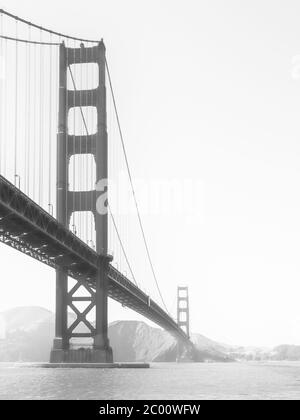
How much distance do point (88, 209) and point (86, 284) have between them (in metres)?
4.70

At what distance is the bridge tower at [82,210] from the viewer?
5200 cm

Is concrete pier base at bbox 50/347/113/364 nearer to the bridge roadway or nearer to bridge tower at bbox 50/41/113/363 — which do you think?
bridge tower at bbox 50/41/113/363

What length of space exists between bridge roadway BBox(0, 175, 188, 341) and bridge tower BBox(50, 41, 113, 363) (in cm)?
111

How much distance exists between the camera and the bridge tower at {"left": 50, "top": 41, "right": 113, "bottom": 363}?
52.0m

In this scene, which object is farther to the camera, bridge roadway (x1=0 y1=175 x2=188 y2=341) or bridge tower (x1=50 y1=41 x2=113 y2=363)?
bridge tower (x1=50 y1=41 x2=113 y2=363)

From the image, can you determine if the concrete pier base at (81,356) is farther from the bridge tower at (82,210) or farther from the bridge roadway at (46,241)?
the bridge roadway at (46,241)

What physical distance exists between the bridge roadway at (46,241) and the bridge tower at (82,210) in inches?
43.6

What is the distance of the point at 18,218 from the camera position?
36.9 m

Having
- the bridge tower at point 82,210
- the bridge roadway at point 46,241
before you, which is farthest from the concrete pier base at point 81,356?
the bridge roadway at point 46,241

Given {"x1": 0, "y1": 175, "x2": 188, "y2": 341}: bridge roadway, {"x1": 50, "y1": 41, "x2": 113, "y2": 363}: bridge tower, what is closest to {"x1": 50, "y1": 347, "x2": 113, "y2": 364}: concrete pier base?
{"x1": 50, "y1": 41, "x2": 113, "y2": 363}: bridge tower

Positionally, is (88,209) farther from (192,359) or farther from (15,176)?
(192,359)
